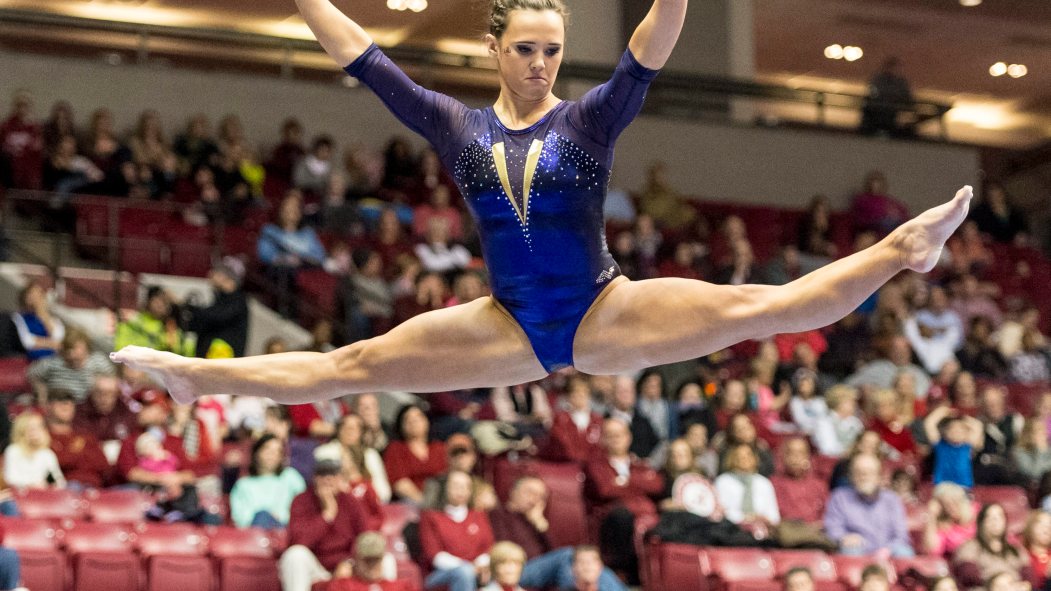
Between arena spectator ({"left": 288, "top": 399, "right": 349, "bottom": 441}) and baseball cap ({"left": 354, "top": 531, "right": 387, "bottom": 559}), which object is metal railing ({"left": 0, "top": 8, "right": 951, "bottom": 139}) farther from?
baseball cap ({"left": 354, "top": 531, "right": 387, "bottom": 559})

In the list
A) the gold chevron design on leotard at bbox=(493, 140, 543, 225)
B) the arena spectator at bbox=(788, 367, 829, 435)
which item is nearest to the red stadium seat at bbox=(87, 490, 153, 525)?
the gold chevron design on leotard at bbox=(493, 140, 543, 225)

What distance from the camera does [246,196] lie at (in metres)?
12.7

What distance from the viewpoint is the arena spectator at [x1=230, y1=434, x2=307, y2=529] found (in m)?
8.48

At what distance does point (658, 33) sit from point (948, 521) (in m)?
6.32

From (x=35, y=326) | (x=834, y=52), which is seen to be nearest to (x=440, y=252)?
(x=35, y=326)

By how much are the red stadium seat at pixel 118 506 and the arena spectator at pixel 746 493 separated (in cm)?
344

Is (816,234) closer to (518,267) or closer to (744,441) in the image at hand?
(744,441)

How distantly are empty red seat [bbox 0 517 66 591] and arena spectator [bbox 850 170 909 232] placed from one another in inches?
384

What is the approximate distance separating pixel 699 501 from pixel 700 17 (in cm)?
827

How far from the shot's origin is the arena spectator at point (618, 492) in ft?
29.1

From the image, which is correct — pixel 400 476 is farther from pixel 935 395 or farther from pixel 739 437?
pixel 935 395

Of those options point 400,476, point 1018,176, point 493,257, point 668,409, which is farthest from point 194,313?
point 1018,176

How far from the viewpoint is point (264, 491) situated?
8555mm

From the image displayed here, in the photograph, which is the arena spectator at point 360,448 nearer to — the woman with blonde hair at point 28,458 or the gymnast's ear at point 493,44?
the woman with blonde hair at point 28,458
